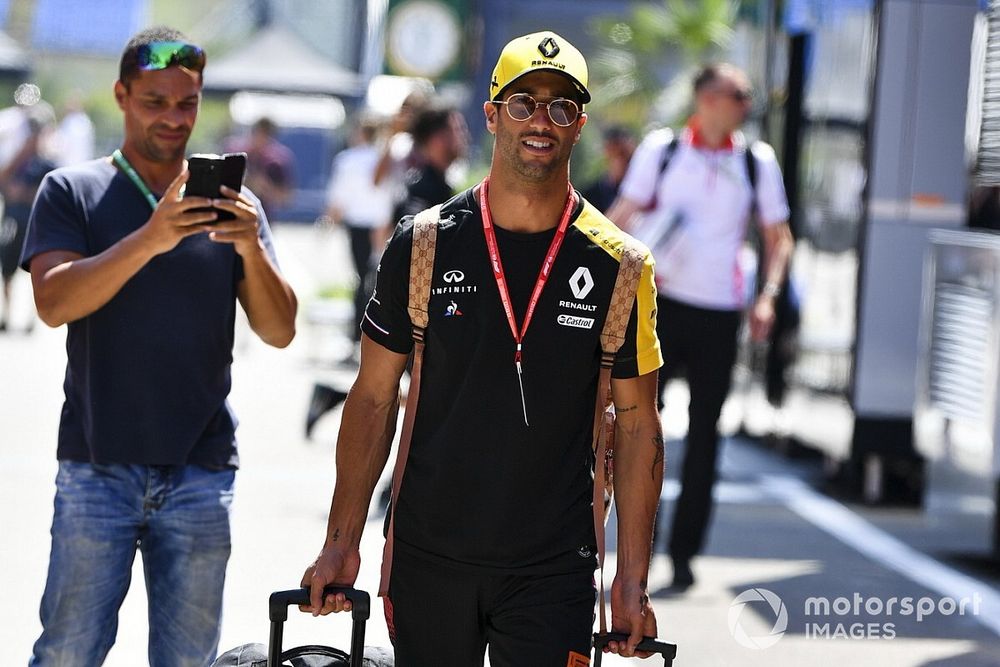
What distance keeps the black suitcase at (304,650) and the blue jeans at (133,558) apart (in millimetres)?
387

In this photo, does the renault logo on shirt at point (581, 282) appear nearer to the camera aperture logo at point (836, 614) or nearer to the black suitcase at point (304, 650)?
the black suitcase at point (304, 650)

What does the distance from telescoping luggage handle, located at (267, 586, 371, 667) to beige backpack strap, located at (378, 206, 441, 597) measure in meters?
0.12

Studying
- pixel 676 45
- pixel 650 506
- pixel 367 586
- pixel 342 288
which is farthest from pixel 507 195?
pixel 676 45

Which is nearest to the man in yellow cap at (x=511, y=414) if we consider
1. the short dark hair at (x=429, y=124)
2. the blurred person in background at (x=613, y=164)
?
the short dark hair at (x=429, y=124)

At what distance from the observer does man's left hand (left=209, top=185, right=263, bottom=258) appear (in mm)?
4043

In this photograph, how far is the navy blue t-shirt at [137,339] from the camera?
4.14 meters

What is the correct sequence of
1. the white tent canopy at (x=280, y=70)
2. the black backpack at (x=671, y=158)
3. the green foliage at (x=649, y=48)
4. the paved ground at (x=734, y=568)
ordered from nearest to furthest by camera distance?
the paved ground at (x=734, y=568) → the black backpack at (x=671, y=158) → the green foliage at (x=649, y=48) → the white tent canopy at (x=280, y=70)

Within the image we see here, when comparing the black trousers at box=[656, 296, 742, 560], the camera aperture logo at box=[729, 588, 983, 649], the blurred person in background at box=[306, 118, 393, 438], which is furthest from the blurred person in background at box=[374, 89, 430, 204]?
the camera aperture logo at box=[729, 588, 983, 649]

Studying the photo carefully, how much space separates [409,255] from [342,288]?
14712 millimetres

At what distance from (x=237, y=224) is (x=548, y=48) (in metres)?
0.95

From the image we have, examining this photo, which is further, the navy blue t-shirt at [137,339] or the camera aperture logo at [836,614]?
the camera aperture logo at [836,614]

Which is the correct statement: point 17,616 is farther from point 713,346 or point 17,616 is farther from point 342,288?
point 342,288

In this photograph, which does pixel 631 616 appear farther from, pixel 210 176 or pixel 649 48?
pixel 649 48

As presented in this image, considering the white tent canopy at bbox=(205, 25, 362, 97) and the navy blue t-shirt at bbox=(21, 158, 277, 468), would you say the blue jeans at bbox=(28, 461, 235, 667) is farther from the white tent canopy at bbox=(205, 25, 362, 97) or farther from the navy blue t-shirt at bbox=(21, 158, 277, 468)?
Answer: the white tent canopy at bbox=(205, 25, 362, 97)
